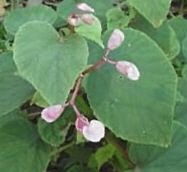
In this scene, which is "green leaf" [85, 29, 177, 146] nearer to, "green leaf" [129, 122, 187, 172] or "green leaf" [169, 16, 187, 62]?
"green leaf" [129, 122, 187, 172]

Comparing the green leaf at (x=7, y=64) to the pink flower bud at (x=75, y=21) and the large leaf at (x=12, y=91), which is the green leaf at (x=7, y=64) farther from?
the pink flower bud at (x=75, y=21)

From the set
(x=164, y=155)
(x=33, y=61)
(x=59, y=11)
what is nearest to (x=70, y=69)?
(x=33, y=61)

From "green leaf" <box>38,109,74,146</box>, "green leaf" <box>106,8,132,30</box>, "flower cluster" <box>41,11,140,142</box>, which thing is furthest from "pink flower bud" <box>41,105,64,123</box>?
"green leaf" <box>106,8,132,30</box>

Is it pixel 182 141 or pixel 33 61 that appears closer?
pixel 33 61

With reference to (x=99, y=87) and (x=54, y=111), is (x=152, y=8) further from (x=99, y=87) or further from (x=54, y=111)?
(x=54, y=111)


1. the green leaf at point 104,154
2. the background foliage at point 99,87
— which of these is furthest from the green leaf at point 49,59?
the green leaf at point 104,154

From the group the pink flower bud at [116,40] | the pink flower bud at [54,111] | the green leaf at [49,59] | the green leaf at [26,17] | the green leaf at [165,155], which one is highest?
the green leaf at [49,59]

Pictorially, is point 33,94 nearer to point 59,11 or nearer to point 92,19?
point 92,19
